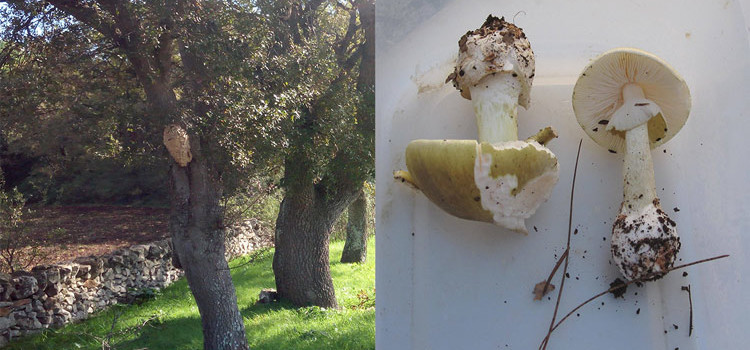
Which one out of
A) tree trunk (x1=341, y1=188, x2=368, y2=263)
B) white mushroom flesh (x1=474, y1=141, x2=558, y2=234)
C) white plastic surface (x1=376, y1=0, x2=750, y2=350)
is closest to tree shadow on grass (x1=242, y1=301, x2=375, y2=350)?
tree trunk (x1=341, y1=188, x2=368, y2=263)

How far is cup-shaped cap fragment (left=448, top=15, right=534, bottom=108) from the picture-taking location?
1152mm

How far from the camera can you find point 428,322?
49.3 inches

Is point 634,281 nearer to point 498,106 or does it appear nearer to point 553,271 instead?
point 553,271

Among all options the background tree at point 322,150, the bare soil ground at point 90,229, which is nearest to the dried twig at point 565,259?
the background tree at point 322,150

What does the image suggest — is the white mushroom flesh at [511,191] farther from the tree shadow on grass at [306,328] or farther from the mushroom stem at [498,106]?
the tree shadow on grass at [306,328]

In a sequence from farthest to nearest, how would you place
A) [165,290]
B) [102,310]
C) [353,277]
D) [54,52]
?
[353,277] → [165,290] → [102,310] → [54,52]

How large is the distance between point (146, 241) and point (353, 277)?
9.75 feet

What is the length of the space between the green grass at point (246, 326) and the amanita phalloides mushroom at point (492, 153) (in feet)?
8.69

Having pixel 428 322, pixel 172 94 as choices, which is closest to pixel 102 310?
pixel 172 94

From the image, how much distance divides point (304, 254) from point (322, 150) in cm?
161

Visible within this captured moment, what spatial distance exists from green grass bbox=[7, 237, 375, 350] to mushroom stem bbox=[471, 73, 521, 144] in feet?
8.78

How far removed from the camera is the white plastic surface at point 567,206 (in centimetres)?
122

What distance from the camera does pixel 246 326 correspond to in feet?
14.6

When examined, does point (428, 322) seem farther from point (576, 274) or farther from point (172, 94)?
point (172, 94)
